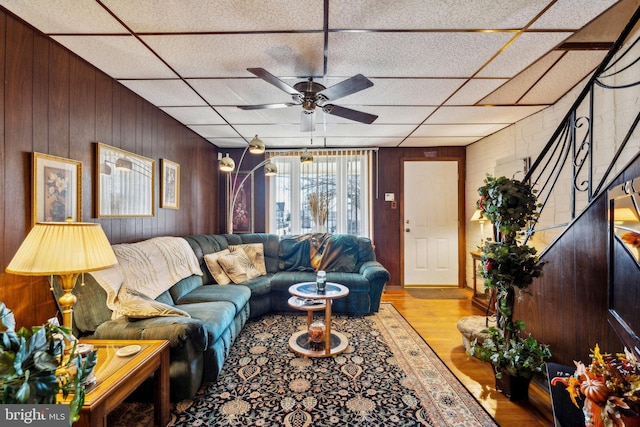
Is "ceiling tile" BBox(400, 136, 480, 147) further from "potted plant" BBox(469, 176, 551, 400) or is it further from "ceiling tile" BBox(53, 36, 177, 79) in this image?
"ceiling tile" BBox(53, 36, 177, 79)

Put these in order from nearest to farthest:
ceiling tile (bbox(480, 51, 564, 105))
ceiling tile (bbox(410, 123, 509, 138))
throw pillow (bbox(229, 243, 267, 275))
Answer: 1. ceiling tile (bbox(480, 51, 564, 105))
2. ceiling tile (bbox(410, 123, 509, 138))
3. throw pillow (bbox(229, 243, 267, 275))

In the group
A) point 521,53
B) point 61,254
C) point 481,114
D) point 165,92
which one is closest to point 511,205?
Answer: point 521,53

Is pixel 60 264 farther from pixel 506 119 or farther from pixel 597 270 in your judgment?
pixel 506 119

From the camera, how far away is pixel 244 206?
4.72 metres

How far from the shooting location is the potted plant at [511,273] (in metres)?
1.83

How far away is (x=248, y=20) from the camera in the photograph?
162 cm

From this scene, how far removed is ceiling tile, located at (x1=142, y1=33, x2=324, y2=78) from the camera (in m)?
1.79

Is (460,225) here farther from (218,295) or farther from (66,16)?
(66,16)

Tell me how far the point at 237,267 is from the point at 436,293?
3.08 meters

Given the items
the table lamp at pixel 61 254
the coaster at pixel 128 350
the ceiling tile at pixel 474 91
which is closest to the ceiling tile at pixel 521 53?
the ceiling tile at pixel 474 91

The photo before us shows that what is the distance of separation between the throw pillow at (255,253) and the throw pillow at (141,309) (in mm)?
1851

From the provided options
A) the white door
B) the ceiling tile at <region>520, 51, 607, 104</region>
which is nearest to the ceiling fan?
the ceiling tile at <region>520, 51, 607, 104</region>

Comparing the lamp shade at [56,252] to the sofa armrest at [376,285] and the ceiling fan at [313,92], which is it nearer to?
the ceiling fan at [313,92]

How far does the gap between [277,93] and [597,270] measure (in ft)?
8.66
